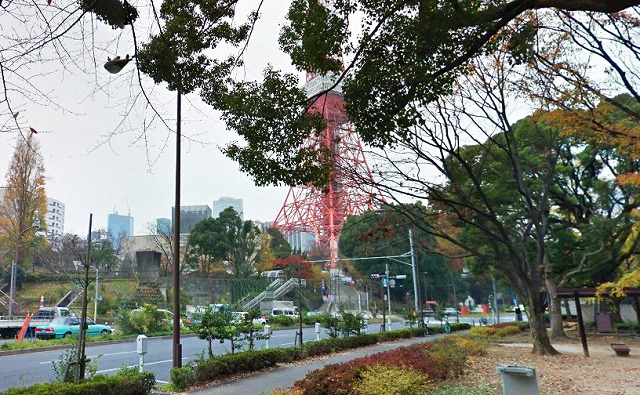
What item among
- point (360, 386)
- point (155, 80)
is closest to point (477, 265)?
point (360, 386)

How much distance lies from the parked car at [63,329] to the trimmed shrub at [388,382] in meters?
16.7

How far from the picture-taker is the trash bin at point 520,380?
18.4 ft

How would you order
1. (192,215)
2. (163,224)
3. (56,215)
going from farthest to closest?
(56,215)
(192,215)
(163,224)

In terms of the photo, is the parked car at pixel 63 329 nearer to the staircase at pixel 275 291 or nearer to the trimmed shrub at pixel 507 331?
the staircase at pixel 275 291

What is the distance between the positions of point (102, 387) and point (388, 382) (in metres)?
3.99

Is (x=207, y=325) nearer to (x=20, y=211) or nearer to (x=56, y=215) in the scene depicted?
(x=20, y=211)

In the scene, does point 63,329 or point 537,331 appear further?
point 63,329

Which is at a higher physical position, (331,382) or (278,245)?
(278,245)

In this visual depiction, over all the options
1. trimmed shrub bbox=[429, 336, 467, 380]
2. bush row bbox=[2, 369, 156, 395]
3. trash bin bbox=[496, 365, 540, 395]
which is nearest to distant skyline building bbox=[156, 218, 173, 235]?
bush row bbox=[2, 369, 156, 395]

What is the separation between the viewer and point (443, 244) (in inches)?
1313

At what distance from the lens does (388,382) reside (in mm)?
5887

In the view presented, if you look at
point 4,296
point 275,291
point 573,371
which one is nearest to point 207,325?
point 573,371

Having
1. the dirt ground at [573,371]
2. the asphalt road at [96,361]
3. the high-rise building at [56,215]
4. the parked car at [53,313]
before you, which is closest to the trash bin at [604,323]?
the dirt ground at [573,371]

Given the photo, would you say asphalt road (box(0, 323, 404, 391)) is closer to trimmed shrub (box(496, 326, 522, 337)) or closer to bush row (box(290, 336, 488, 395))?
bush row (box(290, 336, 488, 395))
